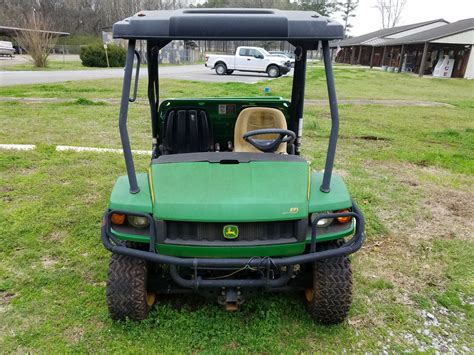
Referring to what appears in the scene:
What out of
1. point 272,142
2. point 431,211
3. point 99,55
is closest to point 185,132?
point 272,142

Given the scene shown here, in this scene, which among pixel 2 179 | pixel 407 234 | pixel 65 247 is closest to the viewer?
pixel 65 247

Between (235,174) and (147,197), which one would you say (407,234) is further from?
(147,197)

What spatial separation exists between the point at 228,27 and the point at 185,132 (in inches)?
63.4

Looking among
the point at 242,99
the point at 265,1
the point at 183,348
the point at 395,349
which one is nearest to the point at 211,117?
the point at 242,99

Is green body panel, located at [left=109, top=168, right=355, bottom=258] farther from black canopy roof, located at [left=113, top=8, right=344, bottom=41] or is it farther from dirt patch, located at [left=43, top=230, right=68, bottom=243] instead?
dirt patch, located at [left=43, top=230, right=68, bottom=243]

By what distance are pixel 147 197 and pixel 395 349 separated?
1.75 metres

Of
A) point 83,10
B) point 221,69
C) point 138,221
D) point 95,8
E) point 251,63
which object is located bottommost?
point 221,69

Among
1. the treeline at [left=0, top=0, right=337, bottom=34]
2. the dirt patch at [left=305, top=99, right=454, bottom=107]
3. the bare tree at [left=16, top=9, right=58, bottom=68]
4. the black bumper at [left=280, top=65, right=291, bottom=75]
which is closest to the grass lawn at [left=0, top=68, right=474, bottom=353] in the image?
the dirt patch at [left=305, top=99, right=454, bottom=107]

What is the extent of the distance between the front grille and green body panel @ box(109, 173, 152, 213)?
0.17 metres

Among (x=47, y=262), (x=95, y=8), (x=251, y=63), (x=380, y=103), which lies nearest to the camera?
(x=47, y=262)

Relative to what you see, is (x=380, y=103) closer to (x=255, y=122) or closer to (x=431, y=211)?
(x=431, y=211)

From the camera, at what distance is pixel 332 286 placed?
239 cm

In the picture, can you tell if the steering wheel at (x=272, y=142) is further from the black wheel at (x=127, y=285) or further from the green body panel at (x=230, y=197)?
the black wheel at (x=127, y=285)

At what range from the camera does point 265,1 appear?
2426 inches
